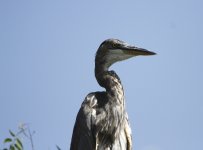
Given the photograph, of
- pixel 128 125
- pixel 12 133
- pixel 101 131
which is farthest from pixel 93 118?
pixel 12 133

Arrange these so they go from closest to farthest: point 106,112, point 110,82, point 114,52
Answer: point 106,112 < point 110,82 < point 114,52

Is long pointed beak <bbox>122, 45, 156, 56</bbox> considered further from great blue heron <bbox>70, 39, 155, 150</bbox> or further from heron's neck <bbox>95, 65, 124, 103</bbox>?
heron's neck <bbox>95, 65, 124, 103</bbox>

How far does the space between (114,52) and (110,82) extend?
45cm

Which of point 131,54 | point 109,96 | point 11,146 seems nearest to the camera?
point 11,146

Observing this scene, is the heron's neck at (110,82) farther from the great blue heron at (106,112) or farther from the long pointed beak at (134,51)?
the long pointed beak at (134,51)

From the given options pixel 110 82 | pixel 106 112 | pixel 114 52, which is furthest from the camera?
pixel 114 52

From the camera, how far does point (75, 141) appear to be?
216 inches

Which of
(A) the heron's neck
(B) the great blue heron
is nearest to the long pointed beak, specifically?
(B) the great blue heron

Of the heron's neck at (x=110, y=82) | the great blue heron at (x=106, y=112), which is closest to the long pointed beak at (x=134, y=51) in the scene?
the great blue heron at (x=106, y=112)

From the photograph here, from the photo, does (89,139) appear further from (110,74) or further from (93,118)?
(110,74)

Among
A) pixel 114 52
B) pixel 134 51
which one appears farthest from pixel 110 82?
pixel 134 51

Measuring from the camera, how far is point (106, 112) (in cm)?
559

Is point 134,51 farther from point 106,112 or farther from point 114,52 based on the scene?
point 106,112

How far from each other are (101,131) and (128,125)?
1.75 feet
